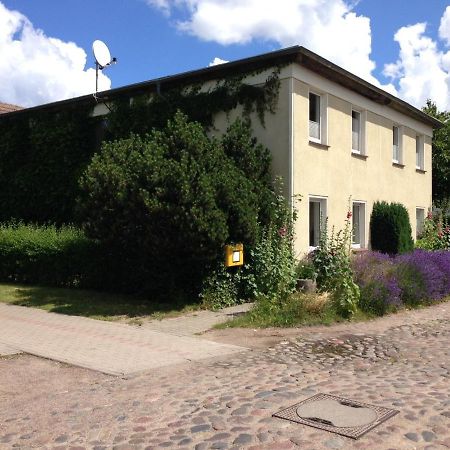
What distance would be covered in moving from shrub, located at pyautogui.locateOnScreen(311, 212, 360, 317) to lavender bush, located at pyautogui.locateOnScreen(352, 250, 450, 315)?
37cm

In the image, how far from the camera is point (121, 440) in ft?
14.9

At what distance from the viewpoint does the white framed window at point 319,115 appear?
1505cm

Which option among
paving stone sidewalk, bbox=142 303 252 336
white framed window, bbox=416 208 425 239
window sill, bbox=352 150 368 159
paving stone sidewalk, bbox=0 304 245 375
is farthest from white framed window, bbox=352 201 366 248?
paving stone sidewalk, bbox=0 304 245 375

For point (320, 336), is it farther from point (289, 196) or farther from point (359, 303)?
point (289, 196)

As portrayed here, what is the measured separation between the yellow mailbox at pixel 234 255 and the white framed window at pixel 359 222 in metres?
6.63

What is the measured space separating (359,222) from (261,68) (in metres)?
6.07

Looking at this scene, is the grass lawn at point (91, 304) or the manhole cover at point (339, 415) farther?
the grass lawn at point (91, 304)

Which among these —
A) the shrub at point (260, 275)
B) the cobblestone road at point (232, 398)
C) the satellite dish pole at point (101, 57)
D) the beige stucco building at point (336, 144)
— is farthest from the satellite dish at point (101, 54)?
the cobblestone road at point (232, 398)

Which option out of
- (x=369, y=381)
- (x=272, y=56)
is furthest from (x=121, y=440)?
(x=272, y=56)

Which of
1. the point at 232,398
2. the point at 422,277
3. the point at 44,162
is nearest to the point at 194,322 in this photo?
the point at 232,398

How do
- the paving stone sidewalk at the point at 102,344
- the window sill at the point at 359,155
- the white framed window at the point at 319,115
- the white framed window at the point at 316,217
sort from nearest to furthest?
the paving stone sidewalk at the point at 102,344, the white framed window at the point at 319,115, the white framed window at the point at 316,217, the window sill at the point at 359,155

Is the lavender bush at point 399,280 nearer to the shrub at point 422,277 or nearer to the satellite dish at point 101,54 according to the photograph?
the shrub at point 422,277

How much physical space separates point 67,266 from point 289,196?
597cm

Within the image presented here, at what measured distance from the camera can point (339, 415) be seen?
494 centimetres
